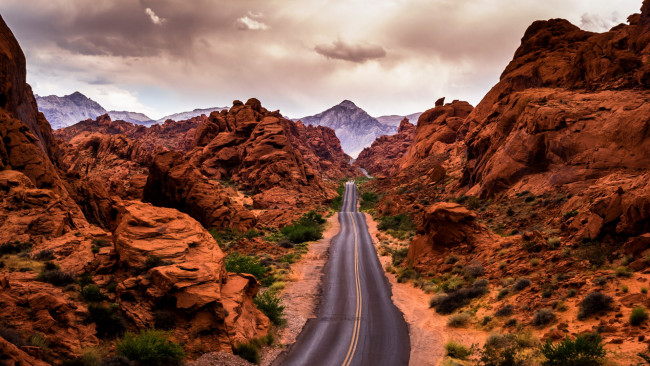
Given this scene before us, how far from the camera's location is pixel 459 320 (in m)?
19.0

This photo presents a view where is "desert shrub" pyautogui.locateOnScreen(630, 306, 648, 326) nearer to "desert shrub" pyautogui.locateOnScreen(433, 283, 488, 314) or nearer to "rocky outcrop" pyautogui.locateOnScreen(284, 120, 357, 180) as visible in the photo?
"desert shrub" pyautogui.locateOnScreen(433, 283, 488, 314)

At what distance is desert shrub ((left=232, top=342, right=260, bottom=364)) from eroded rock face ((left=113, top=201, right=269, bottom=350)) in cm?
37

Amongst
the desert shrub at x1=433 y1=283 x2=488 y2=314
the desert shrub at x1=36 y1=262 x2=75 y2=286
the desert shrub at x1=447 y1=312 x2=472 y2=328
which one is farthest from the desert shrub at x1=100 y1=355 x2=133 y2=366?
the desert shrub at x1=433 y1=283 x2=488 y2=314

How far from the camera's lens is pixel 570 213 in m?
23.8

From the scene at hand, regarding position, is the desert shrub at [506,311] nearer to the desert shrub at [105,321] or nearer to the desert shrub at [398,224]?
the desert shrub at [105,321]

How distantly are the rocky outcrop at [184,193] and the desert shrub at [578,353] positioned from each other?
36.7 m

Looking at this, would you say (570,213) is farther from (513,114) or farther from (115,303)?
(115,303)

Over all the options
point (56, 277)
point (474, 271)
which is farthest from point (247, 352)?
point (474, 271)

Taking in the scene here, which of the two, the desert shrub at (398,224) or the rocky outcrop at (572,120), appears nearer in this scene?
the rocky outcrop at (572,120)

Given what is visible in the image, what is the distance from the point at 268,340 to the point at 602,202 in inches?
764

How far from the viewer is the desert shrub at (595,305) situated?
1359 cm

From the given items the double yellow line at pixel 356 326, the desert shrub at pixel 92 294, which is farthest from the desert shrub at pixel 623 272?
the desert shrub at pixel 92 294

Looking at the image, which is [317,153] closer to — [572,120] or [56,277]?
[572,120]

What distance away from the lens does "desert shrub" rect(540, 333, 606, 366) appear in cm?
1075
